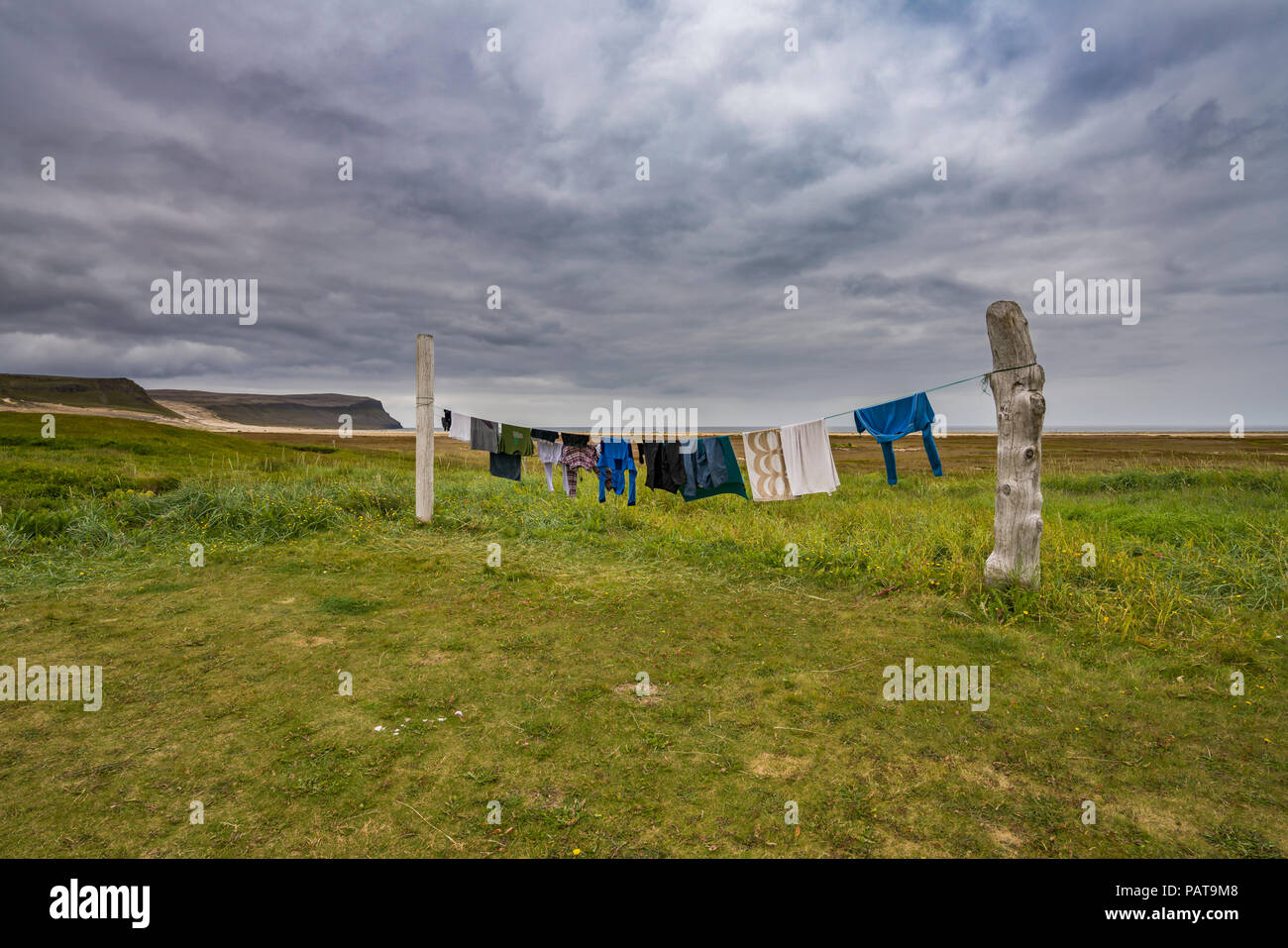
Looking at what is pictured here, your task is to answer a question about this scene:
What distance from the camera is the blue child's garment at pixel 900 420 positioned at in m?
7.68

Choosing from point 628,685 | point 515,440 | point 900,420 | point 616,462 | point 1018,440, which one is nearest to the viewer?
point 628,685

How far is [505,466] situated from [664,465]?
3.69 meters

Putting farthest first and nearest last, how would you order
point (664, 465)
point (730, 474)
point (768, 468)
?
point (664, 465) < point (730, 474) < point (768, 468)

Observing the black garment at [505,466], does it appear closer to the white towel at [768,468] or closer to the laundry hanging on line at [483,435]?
the laundry hanging on line at [483,435]

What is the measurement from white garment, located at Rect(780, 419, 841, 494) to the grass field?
126 centimetres

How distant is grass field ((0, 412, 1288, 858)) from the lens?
354 centimetres

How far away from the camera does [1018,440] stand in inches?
286

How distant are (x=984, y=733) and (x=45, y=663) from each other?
846cm

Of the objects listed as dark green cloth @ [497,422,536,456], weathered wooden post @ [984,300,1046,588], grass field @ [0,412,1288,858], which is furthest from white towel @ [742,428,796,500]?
dark green cloth @ [497,422,536,456]

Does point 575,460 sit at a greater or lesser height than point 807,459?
greater

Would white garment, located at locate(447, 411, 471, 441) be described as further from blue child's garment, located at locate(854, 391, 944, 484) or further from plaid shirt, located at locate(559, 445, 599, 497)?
blue child's garment, located at locate(854, 391, 944, 484)

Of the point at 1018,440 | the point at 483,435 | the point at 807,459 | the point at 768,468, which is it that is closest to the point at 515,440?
the point at 483,435

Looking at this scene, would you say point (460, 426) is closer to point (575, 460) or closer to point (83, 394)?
point (575, 460)
